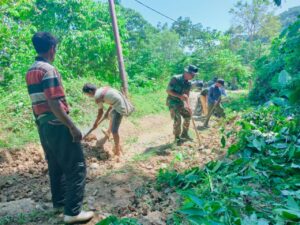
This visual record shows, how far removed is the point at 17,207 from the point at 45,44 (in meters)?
1.95

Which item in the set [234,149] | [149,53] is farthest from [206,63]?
[234,149]

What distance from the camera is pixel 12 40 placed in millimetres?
8641

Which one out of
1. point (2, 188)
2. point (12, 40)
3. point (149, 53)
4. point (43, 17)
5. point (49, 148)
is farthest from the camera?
point (149, 53)

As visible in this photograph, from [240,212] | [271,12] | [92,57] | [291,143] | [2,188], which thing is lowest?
[2,188]

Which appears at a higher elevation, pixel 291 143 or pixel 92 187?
pixel 291 143

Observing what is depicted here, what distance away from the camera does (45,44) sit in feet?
9.27

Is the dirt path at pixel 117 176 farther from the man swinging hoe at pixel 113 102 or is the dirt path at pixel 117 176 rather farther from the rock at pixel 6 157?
the man swinging hoe at pixel 113 102

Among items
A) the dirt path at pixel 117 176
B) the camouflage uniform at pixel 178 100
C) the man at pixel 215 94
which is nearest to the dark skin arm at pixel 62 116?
the dirt path at pixel 117 176

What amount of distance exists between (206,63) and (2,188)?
727 inches

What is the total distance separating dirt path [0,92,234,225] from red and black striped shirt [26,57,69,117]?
47.6 inches

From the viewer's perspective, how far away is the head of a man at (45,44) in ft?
9.14

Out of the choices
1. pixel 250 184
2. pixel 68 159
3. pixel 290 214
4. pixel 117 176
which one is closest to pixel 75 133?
pixel 68 159

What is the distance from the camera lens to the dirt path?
10.3 ft

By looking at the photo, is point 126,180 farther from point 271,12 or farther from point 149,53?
point 271,12
